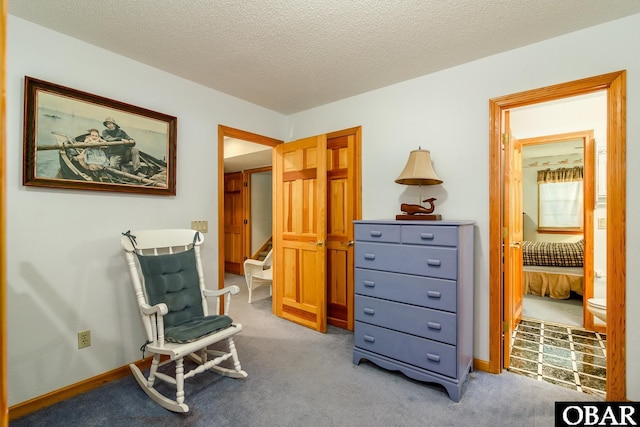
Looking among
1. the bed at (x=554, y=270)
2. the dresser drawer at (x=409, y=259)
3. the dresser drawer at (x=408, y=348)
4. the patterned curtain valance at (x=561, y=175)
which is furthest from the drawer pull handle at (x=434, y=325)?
the patterned curtain valance at (x=561, y=175)

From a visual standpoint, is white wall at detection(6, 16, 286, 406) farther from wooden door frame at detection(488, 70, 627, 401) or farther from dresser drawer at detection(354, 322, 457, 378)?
wooden door frame at detection(488, 70, 627, 401)

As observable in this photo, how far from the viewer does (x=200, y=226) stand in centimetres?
282

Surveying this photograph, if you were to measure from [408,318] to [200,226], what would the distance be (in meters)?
2.00

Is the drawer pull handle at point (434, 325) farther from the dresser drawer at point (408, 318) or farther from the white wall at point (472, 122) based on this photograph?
the white wall at point (472, 122)

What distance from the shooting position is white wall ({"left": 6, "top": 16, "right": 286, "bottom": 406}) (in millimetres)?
1846

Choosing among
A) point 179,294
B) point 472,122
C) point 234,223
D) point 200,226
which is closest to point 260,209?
point 234,223

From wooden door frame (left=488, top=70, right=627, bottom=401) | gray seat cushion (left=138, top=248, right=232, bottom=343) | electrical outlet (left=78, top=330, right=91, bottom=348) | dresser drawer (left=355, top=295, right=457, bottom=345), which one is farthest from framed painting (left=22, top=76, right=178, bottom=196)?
wooden door frame (left=488, top=70, right=627, bottom=401)

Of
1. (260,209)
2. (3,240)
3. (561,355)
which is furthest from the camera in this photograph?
(260,209)

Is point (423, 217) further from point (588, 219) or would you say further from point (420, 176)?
point (588, 219)

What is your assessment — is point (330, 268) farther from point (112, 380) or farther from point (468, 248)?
point (112, 380)

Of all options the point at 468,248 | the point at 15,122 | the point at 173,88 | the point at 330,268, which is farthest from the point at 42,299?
the point at 468,248

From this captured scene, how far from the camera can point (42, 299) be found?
6.33 feet

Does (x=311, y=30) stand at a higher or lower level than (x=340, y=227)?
higher

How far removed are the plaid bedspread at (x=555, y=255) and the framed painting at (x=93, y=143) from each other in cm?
494
